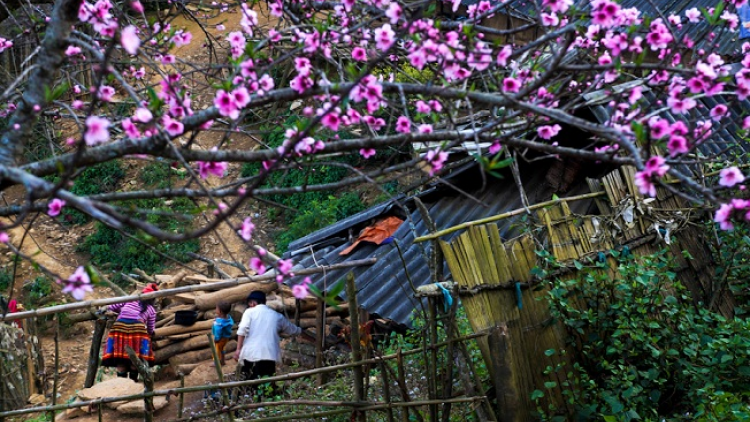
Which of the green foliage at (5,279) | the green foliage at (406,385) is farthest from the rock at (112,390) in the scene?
the green foliage at (5,279)


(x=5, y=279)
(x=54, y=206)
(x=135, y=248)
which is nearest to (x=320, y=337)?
(x=54, y=206)

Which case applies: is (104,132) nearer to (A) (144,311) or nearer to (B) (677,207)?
(B) (677,207)

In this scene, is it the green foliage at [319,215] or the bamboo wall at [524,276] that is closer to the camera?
the bamboo wall at [524,276]

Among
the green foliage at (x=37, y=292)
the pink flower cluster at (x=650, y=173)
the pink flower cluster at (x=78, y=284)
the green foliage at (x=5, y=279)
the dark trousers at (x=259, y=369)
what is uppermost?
the green foliage at (x=5, y=279)

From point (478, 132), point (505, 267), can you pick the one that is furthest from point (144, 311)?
point (478, 132)

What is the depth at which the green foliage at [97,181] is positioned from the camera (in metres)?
16.9

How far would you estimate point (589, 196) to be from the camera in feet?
18.9

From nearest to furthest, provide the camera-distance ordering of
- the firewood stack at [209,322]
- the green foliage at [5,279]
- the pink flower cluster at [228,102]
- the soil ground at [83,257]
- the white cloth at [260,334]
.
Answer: the pink flower cluster at [228,102] → the white cloth at [260,334] → the firewood stack at [209,322] → the soil ground at [83,257] → the green foliage at [5,279]

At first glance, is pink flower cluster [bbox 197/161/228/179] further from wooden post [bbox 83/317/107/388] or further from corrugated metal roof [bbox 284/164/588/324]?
wooden post [bbox 83/317/107/388]

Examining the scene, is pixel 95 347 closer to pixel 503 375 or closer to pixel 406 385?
pixel 406 385

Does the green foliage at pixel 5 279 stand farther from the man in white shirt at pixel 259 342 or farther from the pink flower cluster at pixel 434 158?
the pink flower cluster at pixel 434 158

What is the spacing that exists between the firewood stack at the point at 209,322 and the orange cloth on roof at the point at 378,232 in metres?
1.54

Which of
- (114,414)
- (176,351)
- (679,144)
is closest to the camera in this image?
(679,144)

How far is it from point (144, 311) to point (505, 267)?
588 centimetres
